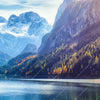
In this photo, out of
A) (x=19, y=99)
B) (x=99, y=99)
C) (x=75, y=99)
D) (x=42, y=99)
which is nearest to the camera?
(x=99, y=99)

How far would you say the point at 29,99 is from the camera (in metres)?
97.4

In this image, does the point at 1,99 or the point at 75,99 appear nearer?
the point at 75,99

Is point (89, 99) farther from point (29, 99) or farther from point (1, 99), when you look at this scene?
point (1, 99)

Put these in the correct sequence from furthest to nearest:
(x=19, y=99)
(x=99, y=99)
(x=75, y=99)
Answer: (x=19, y=99) → (x=75, y=99) → (x=99, y=99)

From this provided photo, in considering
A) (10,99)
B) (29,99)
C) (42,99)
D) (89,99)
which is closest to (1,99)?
(10,99)

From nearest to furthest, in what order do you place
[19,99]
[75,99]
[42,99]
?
[75,99]
[42,99]
[19,99]

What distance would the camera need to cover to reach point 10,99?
9944 centimetres

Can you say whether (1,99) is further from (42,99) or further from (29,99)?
(42,99)

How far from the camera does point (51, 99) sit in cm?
9081

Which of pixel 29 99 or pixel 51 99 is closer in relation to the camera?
pixel 51 99

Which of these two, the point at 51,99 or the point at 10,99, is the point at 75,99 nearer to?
the point at 51,99

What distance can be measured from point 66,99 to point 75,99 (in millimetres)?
3397

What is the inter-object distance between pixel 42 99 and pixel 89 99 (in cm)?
1812

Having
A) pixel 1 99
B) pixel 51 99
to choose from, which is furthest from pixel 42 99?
pixel 1 99
